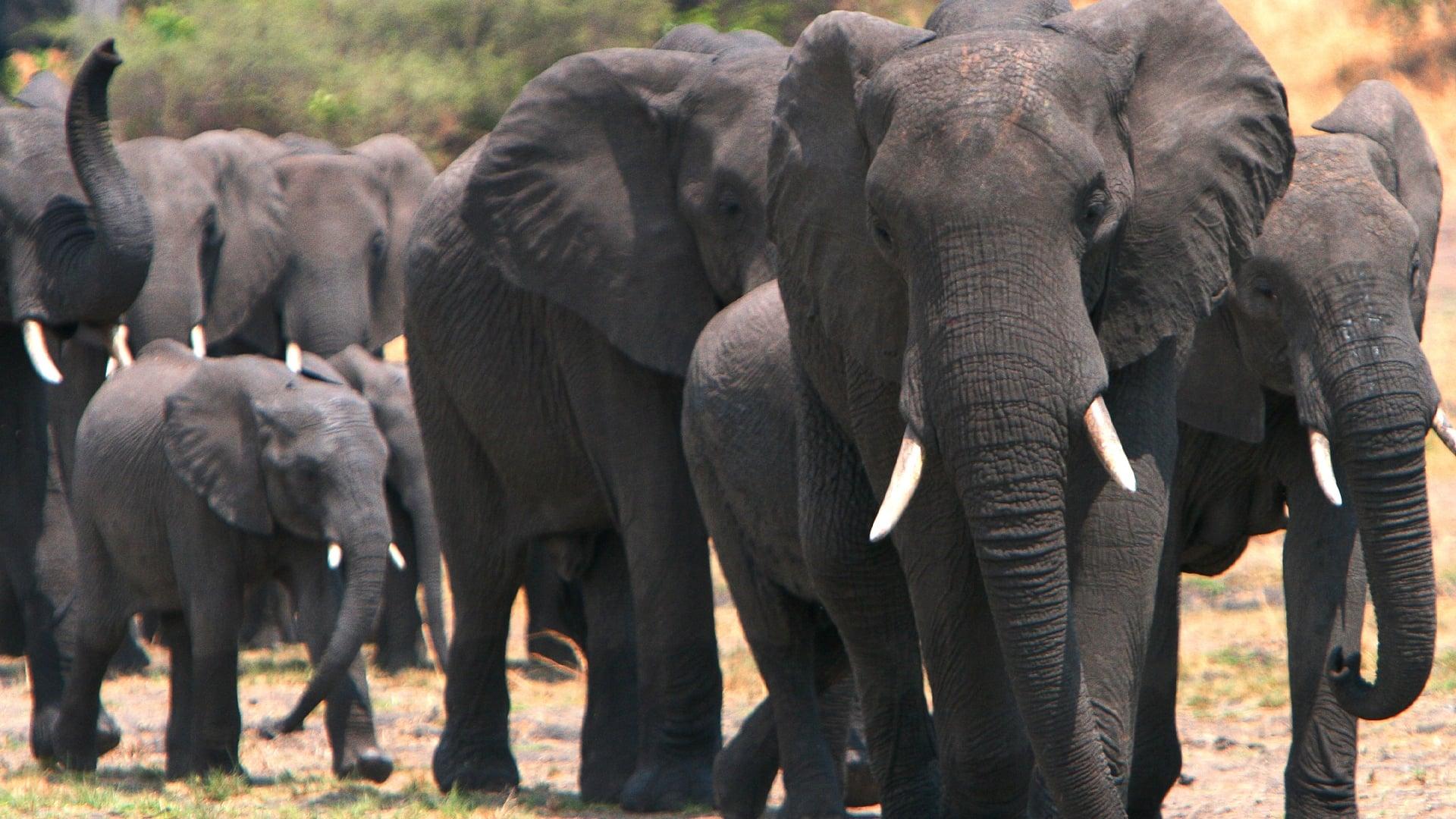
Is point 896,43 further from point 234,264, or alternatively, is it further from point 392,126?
point 392,126

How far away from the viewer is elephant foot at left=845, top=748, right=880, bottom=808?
230 inches

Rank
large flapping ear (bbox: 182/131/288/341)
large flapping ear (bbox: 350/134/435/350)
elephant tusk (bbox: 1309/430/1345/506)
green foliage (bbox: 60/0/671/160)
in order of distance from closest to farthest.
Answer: elephant tusk (bbox: 1309/430/1345/506) < large flapping ear (bbox: 182/131/288/341) < large flapping ear (bbox: 350/134/435/350) < green foliage (bbox: 60/0/671/160)

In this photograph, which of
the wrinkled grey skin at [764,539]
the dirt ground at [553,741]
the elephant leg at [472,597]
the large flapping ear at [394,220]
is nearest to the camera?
the wrinkled grey skin at [764,539]

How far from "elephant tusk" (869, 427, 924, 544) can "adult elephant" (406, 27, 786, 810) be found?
2093mm

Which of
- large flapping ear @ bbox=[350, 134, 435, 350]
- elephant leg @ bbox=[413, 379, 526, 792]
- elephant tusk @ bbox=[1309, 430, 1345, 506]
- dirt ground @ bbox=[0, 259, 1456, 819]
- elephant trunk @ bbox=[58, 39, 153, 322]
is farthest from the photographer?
large flapping ear @ bbox=[350, 134, 435, 350]

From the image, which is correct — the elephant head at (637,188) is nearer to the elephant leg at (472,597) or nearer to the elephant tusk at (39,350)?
the elephant leg at (472,597)

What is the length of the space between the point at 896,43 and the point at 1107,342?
549mm

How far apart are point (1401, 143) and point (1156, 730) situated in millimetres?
1359

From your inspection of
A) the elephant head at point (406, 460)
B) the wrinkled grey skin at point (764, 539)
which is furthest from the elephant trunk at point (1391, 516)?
the elephant head at point (406, 460)

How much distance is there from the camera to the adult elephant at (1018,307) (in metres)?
3.28

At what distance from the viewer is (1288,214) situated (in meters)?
4.72

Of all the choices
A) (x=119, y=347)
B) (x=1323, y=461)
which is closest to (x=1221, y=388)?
(x=1323, y=461)

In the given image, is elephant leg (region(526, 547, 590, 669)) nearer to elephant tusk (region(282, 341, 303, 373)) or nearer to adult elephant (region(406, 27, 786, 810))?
elephant tusk (region(282, 341, 303, 373))

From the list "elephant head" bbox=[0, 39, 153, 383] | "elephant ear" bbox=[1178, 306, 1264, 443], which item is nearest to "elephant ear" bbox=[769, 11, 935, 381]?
"elephant ear" bbox=[1178, 306, 1264, 443]
